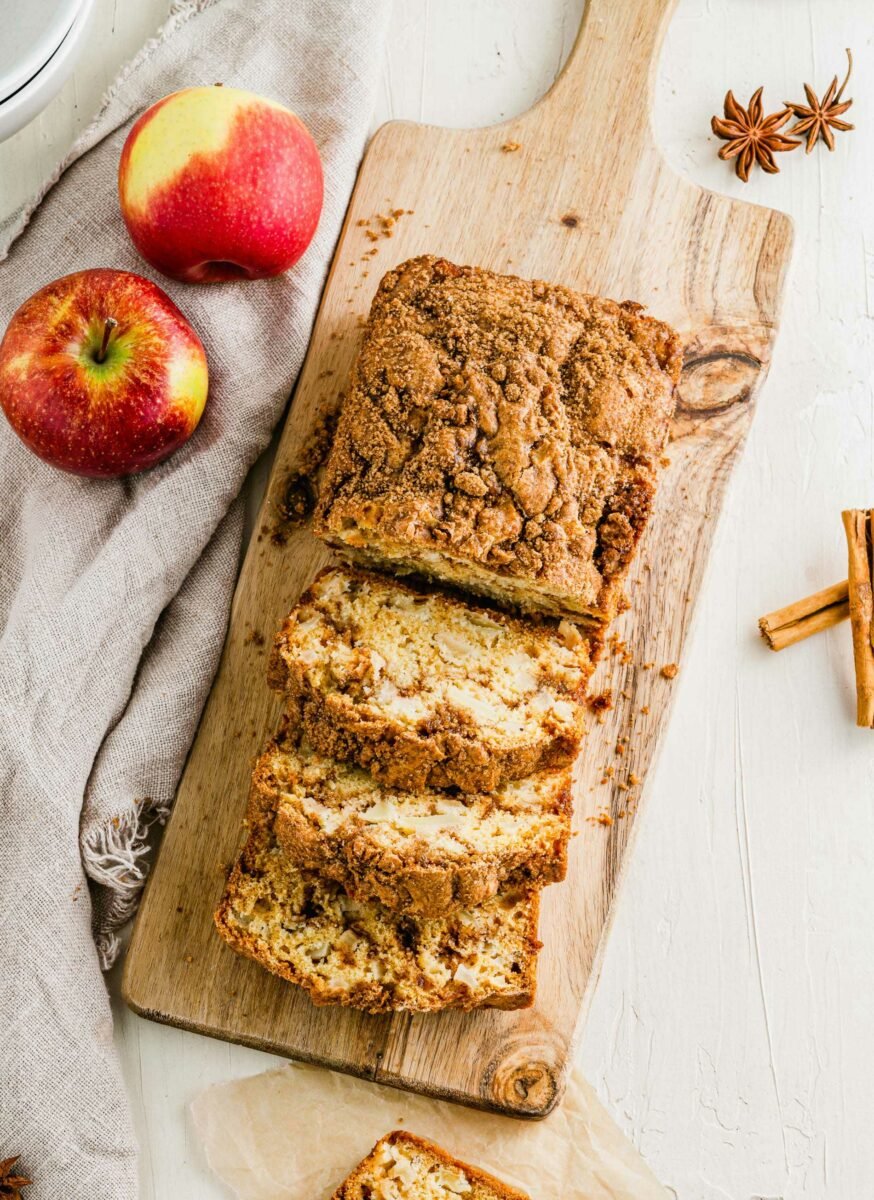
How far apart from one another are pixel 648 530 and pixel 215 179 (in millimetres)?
1590

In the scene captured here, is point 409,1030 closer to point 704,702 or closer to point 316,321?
point 704,702

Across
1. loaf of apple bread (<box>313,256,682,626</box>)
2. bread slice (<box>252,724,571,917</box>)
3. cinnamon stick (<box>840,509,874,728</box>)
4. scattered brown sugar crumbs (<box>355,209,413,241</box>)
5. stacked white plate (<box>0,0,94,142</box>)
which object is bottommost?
cinnamon stick (<box>840,509,874,728</box>)

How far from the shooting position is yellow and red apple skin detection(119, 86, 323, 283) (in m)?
3.33

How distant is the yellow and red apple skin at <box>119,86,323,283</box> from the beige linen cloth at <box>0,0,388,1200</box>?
0.69 ft

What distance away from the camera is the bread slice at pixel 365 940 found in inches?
127

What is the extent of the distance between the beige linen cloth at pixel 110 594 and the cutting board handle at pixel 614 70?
0.62 m

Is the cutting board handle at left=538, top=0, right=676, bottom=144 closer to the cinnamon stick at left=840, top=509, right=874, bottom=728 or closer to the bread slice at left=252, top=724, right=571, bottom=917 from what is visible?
the cinnamon stick at left=840, top=509, right=874, bottom=728

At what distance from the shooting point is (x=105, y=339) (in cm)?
330

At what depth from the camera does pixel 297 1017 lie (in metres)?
3.46

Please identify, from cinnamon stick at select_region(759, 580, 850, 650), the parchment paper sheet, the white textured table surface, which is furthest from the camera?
cinnamon stick at select_region(759, 580, 850, 650)

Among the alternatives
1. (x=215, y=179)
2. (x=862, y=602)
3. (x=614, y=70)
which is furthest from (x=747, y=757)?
(x=215, y=179)

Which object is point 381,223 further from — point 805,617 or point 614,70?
point 805,617

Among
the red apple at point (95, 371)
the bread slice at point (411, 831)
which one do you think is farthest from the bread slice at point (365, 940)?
the red apple at point (95, 371)

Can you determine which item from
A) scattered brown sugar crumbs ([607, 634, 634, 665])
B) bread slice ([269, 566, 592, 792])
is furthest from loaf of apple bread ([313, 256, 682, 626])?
scattered brown sugar crumbs ([607, 634, 634, 665])
